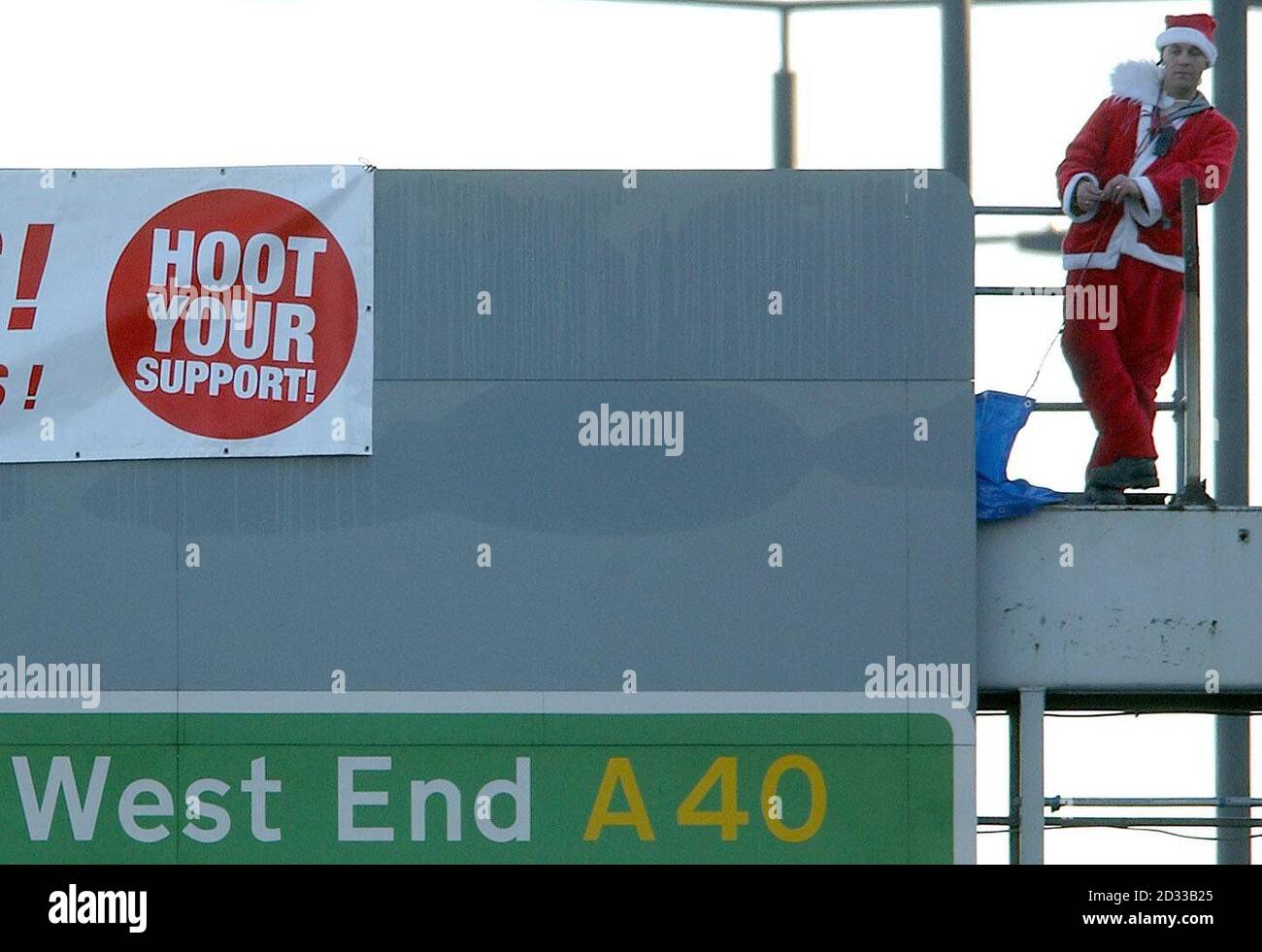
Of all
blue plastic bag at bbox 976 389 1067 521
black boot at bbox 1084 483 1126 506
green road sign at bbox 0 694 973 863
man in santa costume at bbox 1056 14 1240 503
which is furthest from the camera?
man in santa costume at bbox 1056 14 1240 503

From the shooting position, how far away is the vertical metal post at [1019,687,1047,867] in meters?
6.25

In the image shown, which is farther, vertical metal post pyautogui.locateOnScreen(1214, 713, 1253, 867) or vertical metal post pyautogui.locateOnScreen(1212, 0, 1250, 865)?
vertical metal post pyautogui.locateOnScreen(1214, 713, 1253, 867)

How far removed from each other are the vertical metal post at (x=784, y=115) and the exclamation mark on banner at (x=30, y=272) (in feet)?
15.5

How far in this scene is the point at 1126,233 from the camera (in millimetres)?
6738

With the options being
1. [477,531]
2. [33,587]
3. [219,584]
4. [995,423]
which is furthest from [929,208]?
[33,587]

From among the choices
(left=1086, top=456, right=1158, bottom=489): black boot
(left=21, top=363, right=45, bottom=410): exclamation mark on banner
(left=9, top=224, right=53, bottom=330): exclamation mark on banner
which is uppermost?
(left=9, top=224, right=53, bottom=330): exclamation mark on banner

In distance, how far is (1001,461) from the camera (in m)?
6.43

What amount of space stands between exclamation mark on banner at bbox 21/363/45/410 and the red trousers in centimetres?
396

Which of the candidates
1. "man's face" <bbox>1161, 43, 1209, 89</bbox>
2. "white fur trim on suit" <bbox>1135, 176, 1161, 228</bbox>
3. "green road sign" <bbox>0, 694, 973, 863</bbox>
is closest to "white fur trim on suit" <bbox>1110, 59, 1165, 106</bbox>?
"man's face" <bbox>1161, 43, 1209, 89</bbox>

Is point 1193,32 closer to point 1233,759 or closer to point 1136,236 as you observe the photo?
point 1136,236

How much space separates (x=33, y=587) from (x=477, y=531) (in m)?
1.63
